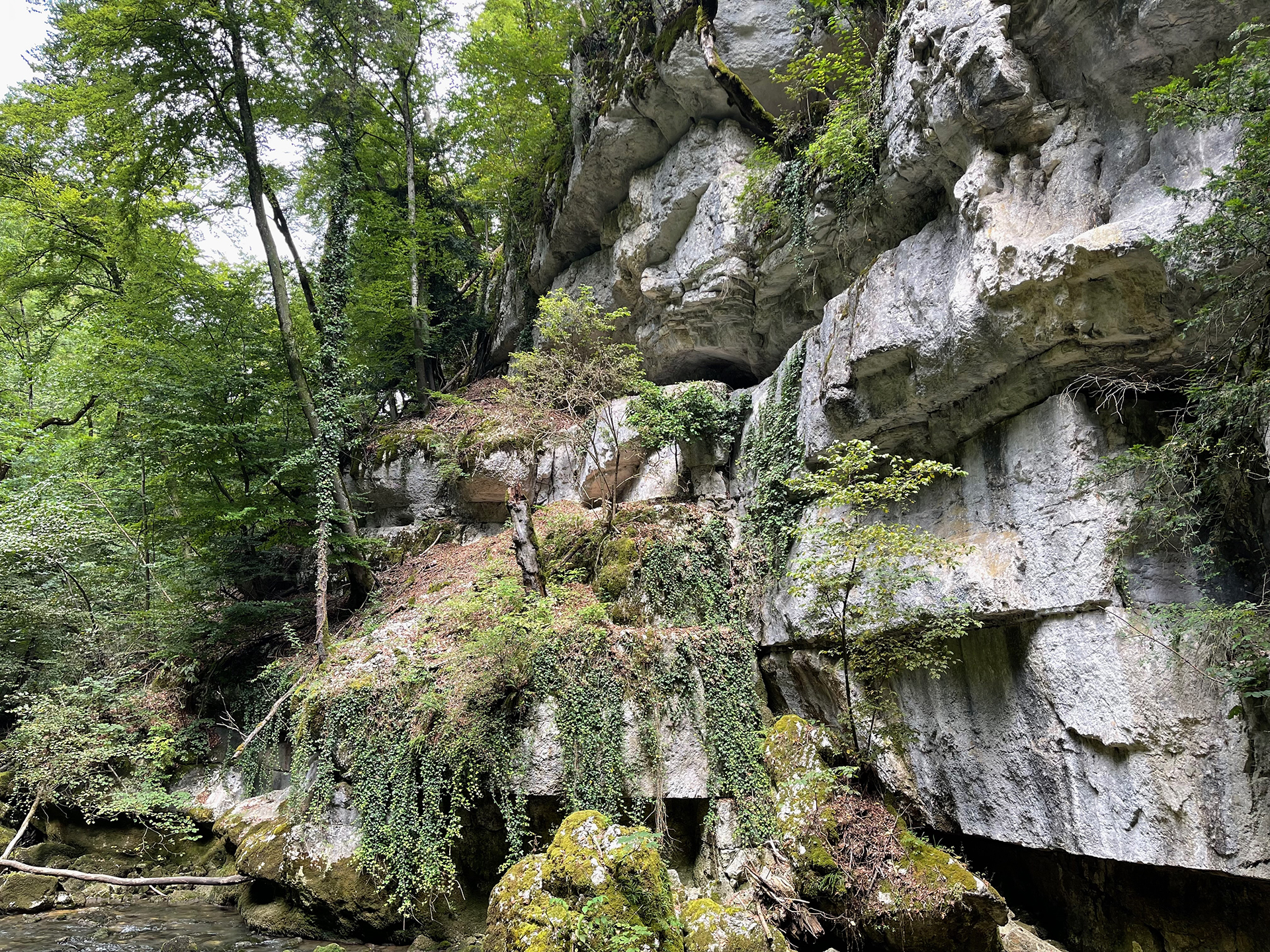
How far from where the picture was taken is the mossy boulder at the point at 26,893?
7.79 meters

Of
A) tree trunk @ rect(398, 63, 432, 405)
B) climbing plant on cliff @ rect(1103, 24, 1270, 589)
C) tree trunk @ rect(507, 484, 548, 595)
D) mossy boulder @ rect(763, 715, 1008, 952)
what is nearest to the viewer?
climbing plant on cliff @ rect(1103, 24, 1270, 589)

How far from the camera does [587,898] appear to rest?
455 centimetres

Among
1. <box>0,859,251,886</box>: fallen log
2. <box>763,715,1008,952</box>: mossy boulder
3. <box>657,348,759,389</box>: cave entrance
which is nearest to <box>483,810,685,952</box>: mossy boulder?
<box>763,715,1008,952</box>: mossy boulder

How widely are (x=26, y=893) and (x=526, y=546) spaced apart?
27.0ft

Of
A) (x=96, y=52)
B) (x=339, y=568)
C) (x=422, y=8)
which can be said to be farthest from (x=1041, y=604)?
(x=422, y=8)

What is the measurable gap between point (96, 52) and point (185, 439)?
667cm

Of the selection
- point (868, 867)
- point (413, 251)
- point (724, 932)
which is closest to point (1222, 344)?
point (868, 867)

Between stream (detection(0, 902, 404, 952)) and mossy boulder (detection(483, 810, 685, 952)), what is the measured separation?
275 cm

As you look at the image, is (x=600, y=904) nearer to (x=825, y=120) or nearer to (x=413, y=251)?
(x=825, y=120)

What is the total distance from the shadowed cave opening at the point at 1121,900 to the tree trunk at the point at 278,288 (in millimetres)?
9254

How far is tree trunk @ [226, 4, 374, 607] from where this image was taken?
10336mm

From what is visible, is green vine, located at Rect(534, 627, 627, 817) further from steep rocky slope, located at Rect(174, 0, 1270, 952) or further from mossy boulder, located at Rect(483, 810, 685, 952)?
mossy boulder, located at Rect(483, 810, 685, 952)

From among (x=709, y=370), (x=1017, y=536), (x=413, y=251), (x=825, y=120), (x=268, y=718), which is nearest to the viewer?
(x=1017, y=536)

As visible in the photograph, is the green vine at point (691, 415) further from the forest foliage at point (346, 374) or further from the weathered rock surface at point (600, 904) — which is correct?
the weathered rock surface at point (600, 904)
